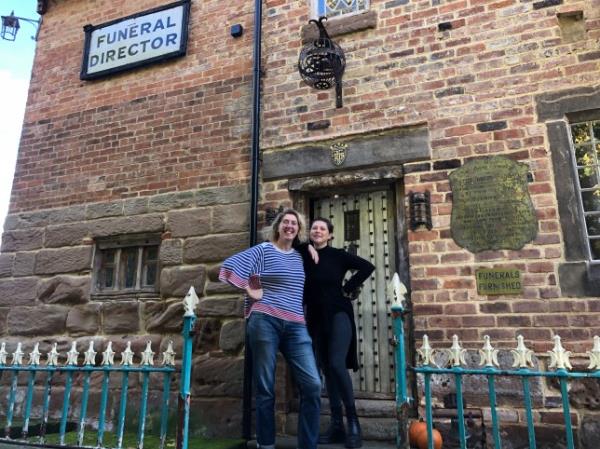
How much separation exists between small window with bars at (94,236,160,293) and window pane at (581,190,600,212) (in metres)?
4.40

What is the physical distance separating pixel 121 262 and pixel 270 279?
305cm

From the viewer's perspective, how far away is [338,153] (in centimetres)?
506

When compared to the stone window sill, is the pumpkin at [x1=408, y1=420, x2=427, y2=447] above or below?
below

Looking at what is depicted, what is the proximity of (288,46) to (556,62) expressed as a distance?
8.95 feet

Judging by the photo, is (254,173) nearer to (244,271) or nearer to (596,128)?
(244,271)

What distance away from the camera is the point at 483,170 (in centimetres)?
452

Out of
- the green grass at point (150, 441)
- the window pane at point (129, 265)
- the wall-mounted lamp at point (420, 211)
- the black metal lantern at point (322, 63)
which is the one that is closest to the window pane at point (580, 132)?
the wall-mounted lamp at point (420, 211)

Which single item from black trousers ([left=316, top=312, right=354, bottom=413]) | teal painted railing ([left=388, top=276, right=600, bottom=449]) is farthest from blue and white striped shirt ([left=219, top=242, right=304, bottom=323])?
teal painted railing ([left=388, top=276, right=600, bottom=449])

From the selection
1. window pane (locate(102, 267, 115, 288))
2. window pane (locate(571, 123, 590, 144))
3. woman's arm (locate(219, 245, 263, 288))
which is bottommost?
woman's arm (locate(219, 245, 263, 288))

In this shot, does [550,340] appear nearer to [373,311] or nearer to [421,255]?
[421,255]

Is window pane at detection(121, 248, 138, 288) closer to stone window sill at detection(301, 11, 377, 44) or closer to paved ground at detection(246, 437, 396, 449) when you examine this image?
paved ground at detection(246, 437, 396, 449)

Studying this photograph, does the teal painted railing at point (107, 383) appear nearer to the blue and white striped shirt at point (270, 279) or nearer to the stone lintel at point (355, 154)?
the blue and white striped shirt at point (270, 279)

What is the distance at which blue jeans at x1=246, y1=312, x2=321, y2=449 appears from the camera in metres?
3.40

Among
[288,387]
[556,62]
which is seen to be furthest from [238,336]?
[556,62]
